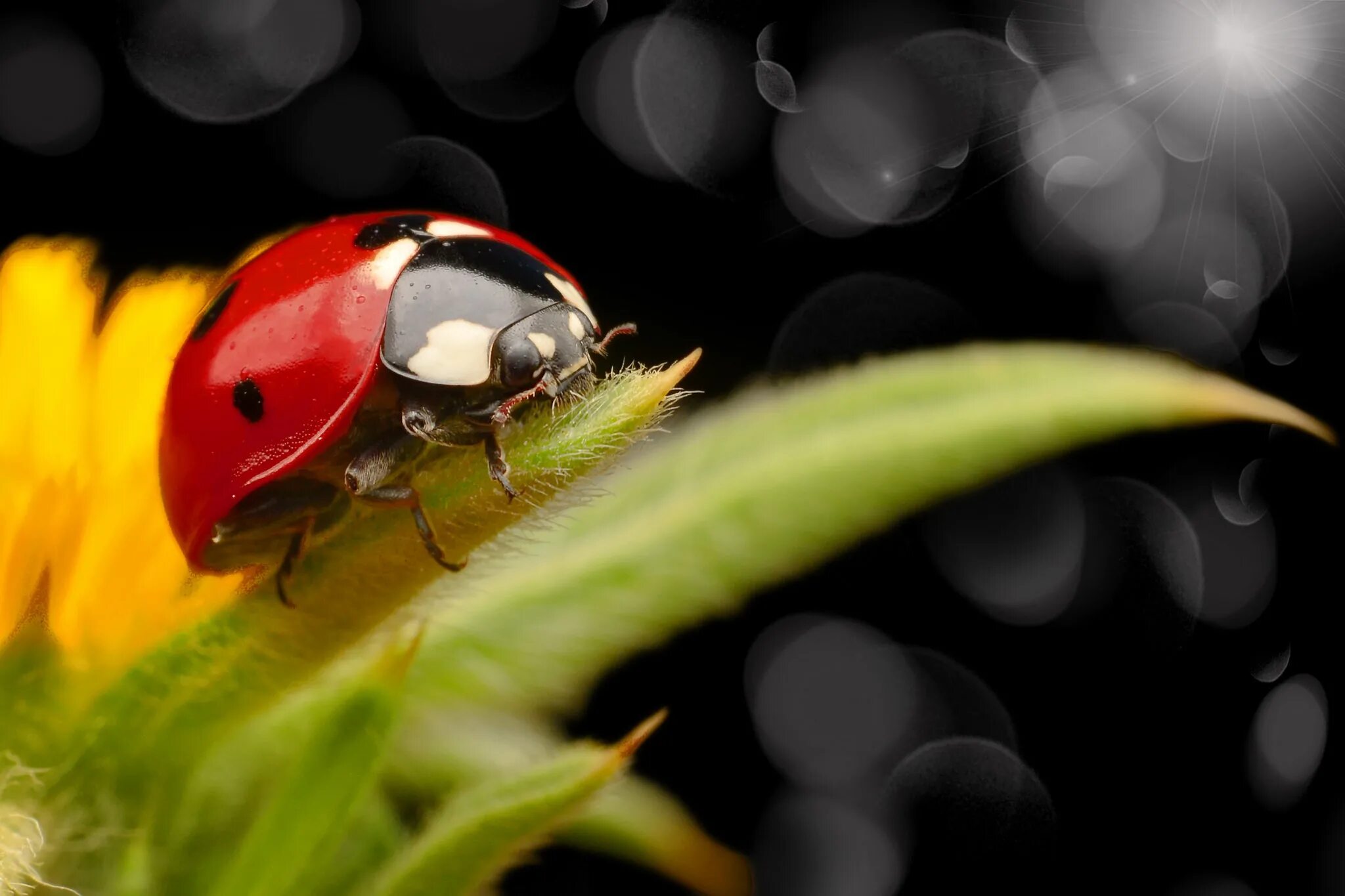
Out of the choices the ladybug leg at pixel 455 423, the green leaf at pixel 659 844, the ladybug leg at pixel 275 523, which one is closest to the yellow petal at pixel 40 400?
the ladybug leg at pixel 275 523

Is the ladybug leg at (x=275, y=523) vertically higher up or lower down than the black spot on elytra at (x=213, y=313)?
lower down

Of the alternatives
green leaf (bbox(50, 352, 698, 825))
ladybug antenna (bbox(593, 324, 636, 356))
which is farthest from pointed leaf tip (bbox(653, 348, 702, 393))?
ladybug antenna (bbox(593, 324, 636, 356))

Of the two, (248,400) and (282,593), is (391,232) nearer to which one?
(248,400)

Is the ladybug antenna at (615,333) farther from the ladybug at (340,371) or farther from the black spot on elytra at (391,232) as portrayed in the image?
the black spot on elytra at (391,232)

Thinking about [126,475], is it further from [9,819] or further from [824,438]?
[824,438]

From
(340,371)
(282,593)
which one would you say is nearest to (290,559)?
(282,593)

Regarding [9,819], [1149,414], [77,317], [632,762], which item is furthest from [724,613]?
[77,317]
